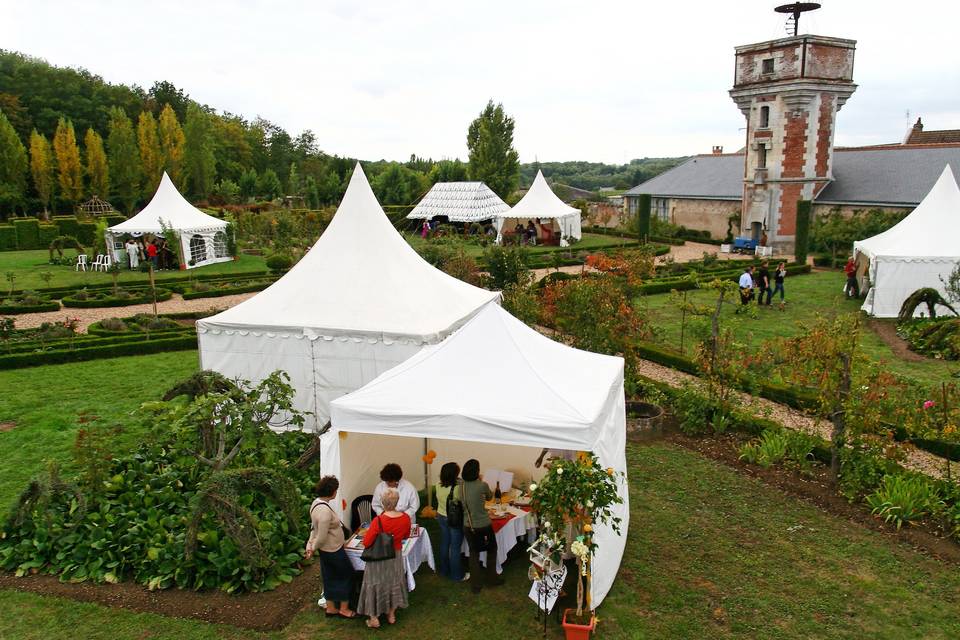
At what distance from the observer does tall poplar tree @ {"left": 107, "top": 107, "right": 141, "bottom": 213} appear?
147 feet

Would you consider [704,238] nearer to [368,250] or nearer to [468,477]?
→ [368,250]

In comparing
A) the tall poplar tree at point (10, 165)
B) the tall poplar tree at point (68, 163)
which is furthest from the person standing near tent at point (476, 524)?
the tall poplar tree at point (10, 165)

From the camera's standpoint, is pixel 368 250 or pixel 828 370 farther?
pixel 368 250

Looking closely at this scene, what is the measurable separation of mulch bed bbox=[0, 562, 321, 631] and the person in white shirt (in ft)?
3.31

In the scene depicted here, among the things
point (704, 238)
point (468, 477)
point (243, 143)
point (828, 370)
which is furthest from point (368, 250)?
point (243, 143)

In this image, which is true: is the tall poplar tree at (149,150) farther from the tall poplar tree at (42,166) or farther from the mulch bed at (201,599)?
the mulch bed at (201,599)

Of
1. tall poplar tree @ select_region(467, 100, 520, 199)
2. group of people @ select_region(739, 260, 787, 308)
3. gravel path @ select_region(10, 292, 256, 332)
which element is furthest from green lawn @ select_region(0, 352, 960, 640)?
tall poplar tree @ select_region(467, 100, 520, 199)

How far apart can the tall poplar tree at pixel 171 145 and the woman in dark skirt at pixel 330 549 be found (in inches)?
1834

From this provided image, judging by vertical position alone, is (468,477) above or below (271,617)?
above

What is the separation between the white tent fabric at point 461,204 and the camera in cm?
3472

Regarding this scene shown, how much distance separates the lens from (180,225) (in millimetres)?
26406

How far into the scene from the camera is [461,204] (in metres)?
35.3

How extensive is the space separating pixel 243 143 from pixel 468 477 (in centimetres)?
6285

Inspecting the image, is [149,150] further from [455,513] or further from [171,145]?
[455,513]
